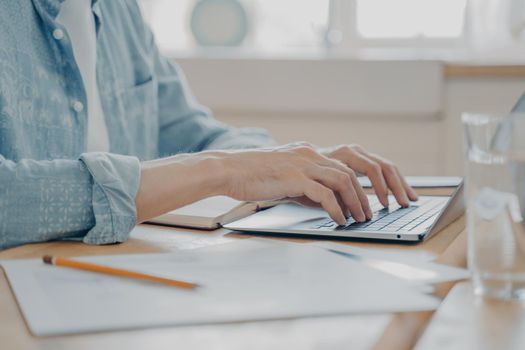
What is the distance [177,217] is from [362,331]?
461 millimetres

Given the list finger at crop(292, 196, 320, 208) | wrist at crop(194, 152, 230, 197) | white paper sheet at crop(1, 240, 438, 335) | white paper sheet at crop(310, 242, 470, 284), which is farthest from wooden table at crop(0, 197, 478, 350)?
finger at crop(292, 196, 320, 208)

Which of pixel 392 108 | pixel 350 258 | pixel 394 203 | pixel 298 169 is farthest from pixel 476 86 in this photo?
pixel 350 258

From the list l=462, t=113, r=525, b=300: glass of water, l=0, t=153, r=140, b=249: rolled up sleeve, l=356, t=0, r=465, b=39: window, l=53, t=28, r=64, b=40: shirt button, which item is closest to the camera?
l=462, t=113, r=525, b=300: glass of water

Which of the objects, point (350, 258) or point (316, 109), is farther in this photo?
point (316, 109)

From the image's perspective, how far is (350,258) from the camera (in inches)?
30.9

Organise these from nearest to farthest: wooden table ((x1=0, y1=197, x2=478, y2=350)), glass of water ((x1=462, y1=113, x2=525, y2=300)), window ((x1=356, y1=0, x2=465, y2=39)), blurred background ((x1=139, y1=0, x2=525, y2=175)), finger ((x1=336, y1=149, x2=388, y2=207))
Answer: wooden table ((x1=0, y1=197, x2=478, y2=350))
glass of water ((x1=462, y1=113, x2=525, y2=300))
finger ((x1=336, y1=149, x2=388, y2=207))
blurred background ((x1=139, y1=0, x2=525, y2=175))
window ((x1=356, y1=0, x2=465, y2=39))

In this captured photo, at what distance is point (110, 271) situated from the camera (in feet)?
2.29

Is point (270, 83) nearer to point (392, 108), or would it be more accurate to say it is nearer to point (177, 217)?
point (392, 108)

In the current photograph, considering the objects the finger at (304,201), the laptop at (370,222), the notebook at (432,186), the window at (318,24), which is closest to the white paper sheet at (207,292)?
the laptop at (370,222)

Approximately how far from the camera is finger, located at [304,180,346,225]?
0.95 metres

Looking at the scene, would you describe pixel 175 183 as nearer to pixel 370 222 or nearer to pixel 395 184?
pixel 370 222

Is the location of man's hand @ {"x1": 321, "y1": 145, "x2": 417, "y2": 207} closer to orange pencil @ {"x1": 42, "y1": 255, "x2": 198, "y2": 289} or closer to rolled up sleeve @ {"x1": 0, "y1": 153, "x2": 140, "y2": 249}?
rolled up sleeve @ {"x1": 0, "y1": 153, "x2": 140, "y2": 249}

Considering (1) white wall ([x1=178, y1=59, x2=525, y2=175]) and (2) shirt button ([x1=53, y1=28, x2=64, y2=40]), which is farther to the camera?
(1) white wall ([x1=178, y1=59, x2=525, y2=175])

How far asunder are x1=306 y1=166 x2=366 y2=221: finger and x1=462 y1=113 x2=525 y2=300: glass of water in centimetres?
32
